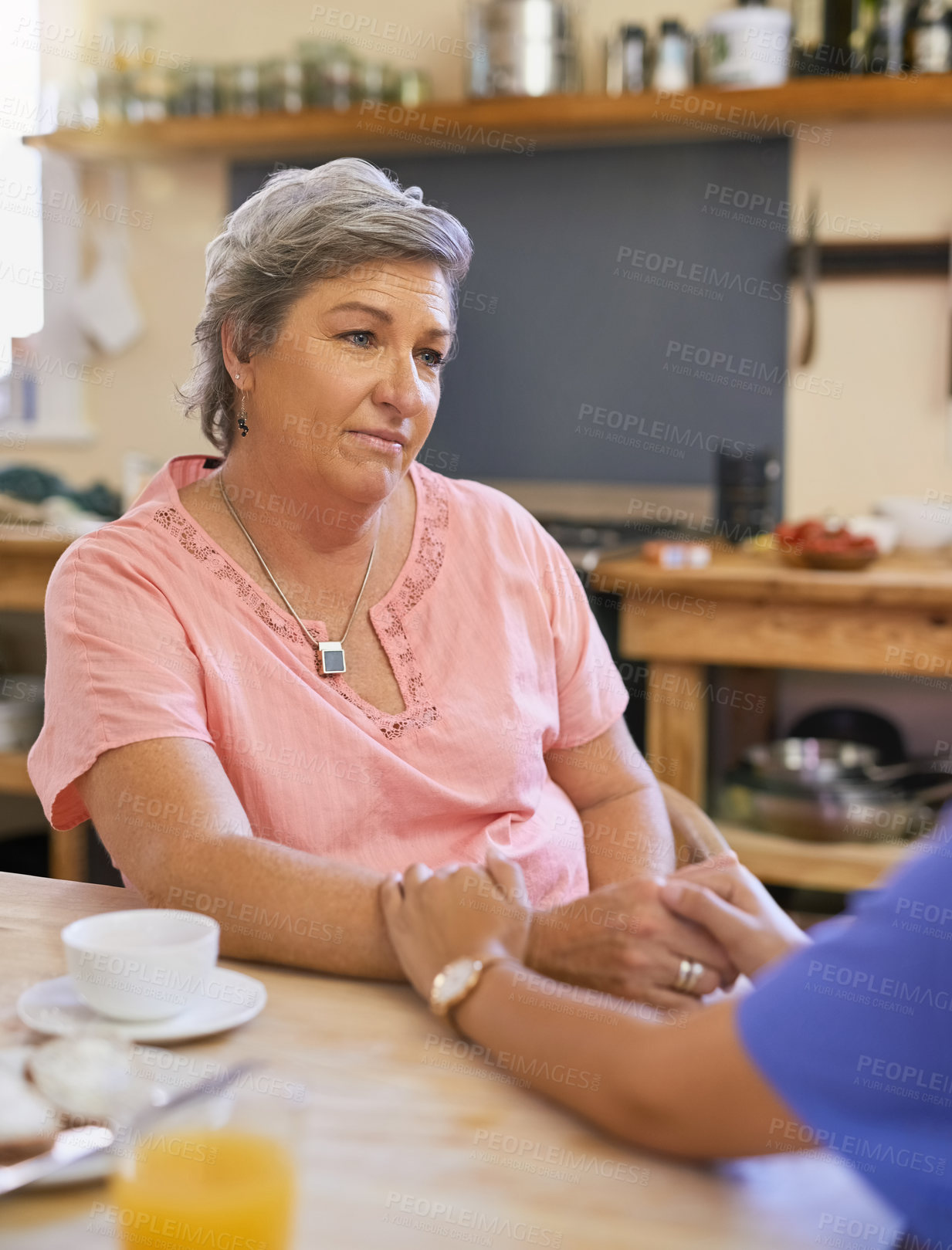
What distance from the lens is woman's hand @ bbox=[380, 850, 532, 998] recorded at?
0.95 m

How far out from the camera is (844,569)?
8.17ft

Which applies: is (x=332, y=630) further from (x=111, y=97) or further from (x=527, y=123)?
(x=111, y=97)

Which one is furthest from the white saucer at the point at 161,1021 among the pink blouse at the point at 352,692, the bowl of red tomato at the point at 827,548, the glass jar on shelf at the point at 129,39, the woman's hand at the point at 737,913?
the glass jar on shelf at the point at 129,39

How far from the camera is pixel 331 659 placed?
1.38 meters

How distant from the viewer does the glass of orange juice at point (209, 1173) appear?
0.59 m

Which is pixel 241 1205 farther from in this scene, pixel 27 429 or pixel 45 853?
pixel 27 429

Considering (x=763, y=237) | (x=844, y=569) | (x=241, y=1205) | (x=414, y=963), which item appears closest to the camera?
(x=241, y=1205)

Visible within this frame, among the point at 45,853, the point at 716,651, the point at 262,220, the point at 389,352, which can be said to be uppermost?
the point at 262,220

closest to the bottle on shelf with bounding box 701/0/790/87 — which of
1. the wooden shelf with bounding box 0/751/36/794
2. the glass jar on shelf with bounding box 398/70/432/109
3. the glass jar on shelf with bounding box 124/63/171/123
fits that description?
the glass jar on shelf with bounding box 398/70/432/109

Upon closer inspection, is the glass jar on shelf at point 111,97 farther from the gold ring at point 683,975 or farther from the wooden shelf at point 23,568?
the gold ring at point 683,975

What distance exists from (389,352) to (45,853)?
84.5 inches

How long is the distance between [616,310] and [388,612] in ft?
6.36

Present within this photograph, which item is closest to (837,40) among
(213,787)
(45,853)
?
(213,787)

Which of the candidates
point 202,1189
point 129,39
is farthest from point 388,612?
point 129,39
